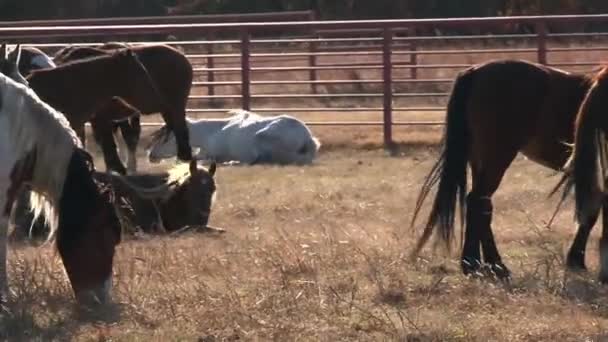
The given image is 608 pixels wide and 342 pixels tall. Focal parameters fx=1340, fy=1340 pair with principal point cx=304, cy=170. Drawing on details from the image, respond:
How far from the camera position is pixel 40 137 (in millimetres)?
6348

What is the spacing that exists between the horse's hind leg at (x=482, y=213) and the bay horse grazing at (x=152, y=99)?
4.61 metres

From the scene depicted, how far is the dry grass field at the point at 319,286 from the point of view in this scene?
239 inches

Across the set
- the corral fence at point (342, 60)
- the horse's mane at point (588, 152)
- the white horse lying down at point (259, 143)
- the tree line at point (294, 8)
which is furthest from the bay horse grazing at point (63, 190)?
the tree line at point (294, 8)

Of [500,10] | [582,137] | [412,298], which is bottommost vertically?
[500,10]

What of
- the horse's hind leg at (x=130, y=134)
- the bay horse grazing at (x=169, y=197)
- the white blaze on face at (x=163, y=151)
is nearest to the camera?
the bay horse grazing at (x=169, y=197)

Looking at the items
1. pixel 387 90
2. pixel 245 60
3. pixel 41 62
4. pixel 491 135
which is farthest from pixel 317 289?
pixel 245 60

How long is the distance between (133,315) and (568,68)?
12.9 m

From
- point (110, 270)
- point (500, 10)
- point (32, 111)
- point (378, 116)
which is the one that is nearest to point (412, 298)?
point (110, 270)

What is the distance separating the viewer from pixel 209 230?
9648mm

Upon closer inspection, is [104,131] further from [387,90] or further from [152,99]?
[387,90]

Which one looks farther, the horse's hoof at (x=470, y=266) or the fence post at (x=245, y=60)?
the fence post at (x=245, y=60)

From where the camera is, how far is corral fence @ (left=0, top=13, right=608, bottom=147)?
632 inches

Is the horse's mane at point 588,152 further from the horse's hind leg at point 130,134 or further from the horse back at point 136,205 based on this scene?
the horse's hind leg at point 130,134

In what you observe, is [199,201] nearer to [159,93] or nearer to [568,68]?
[159,93]
